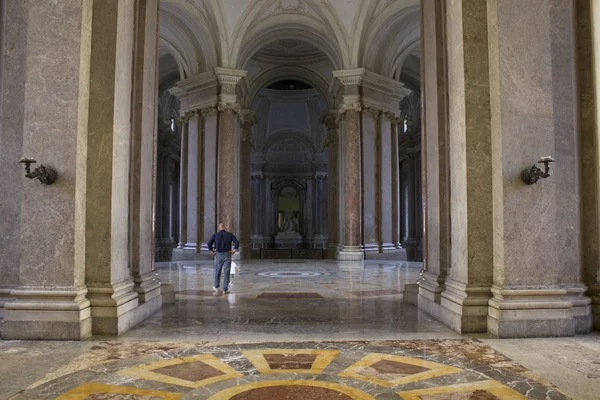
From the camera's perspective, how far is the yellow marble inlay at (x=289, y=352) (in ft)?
13.9

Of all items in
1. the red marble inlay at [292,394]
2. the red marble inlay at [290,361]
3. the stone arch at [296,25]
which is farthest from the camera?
the stone arch at [296,25]

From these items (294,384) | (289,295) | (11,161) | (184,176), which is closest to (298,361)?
(294,384)

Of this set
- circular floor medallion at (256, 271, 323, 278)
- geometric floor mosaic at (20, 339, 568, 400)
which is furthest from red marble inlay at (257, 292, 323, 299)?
geometric floor mosaic at (20, 339, 568, 400)

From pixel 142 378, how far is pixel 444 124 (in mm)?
5192

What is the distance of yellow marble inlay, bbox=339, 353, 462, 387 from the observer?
4.01 metres

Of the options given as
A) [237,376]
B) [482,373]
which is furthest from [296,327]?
[482,373]

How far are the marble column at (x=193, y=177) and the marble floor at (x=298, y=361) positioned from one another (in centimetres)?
1187

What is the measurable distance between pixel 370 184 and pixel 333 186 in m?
4.32

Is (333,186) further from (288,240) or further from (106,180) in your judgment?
(106,180)

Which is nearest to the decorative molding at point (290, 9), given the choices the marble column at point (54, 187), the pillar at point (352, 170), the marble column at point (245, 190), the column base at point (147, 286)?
the pillar at point (352, 170)

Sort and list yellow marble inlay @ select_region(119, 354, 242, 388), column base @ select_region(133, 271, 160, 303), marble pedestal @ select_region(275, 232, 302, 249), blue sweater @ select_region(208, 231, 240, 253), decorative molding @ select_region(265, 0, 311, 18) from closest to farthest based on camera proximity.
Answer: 1. yellow marble inlay @ select_region(119, 354, 242, 388)
2. column base @ select_region(133, 271, 160, 303)
3. blue sweater @ select_region(208, 231, 240, 253)
4. decorative molding @ select_region(265, 0, 311, 18)
5. marble pedestal @ select_region(275, 232, 302, 249)

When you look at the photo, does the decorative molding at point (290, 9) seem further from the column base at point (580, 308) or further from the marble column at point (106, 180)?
the column base at point (580, 308)

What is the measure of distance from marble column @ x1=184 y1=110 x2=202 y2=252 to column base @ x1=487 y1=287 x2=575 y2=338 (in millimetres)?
14712

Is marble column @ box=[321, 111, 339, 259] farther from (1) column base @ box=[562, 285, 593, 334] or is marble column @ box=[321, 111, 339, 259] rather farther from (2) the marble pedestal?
(1) column base @ box=[562, 285, 593, 334]
